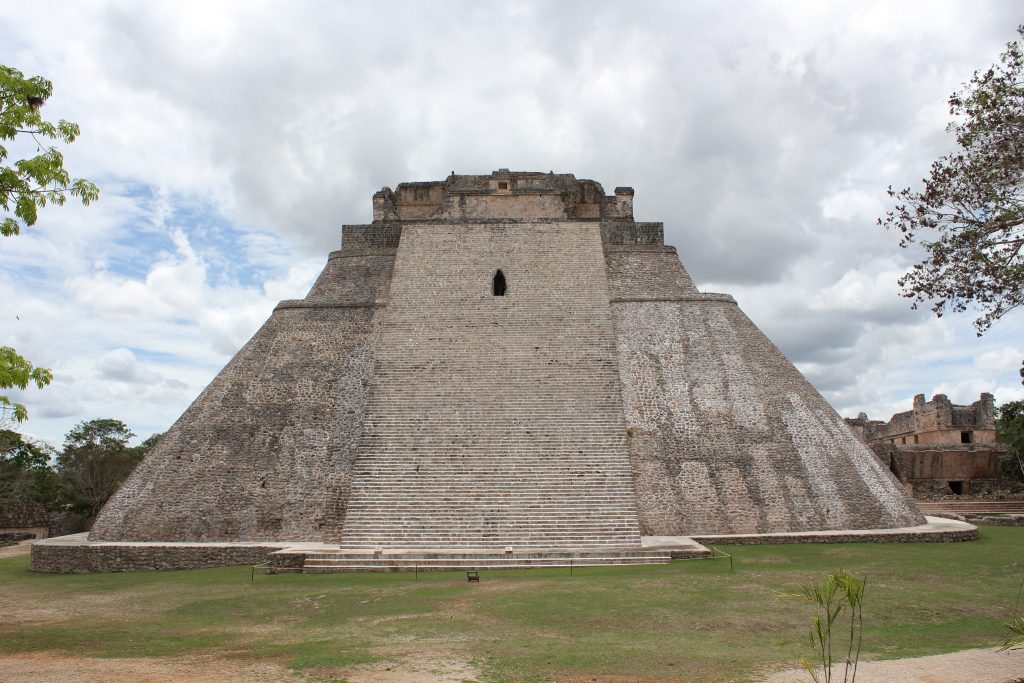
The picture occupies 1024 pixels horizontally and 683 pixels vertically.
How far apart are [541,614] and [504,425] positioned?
593 centimetres

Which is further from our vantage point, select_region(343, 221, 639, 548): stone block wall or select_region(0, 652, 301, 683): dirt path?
select_region(343, 221, 639, 548): stone block wall

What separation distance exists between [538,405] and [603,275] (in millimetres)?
4535

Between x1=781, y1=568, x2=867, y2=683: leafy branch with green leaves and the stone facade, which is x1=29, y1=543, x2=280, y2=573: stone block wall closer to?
x1=781, y1=568, x2=867, y2=683: leafy branch with green leaves

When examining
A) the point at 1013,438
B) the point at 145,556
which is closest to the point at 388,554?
the point at 145,556

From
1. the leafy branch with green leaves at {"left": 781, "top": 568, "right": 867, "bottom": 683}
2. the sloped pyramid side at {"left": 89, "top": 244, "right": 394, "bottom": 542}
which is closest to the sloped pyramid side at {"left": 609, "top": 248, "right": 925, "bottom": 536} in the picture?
the leafy branch with green leaves at {"left": 781, "top": 568, "right": 867, "bottom": 683}

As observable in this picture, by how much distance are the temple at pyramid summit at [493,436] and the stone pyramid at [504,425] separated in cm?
4

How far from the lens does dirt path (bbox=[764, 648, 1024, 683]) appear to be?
4.96 metres

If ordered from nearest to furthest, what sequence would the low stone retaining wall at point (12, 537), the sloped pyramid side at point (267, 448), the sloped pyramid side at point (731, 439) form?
the sloped pyramid side at point (267, 448)
the sloped pyramid side at point (731, 439)
the low stone retaining wall at point (12, 537)

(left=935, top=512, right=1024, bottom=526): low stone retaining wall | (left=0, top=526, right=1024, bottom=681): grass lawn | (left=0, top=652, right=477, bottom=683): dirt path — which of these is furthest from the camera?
(left=935, top=512, right=1024, bottom=526): low stone retaining wall

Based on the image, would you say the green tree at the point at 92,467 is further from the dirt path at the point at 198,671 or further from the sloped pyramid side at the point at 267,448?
the dirt path at the point at 198,671

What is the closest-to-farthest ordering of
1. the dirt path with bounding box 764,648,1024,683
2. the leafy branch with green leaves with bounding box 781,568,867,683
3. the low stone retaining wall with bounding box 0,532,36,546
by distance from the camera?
the leafy branch with green leaves with bounding box 781,568,867,683 → the dirt path with bounding box 764,648,1024,683 → the low stone retaining wall with bounding box 0,532,36,546

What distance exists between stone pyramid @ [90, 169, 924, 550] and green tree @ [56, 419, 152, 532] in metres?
13.4

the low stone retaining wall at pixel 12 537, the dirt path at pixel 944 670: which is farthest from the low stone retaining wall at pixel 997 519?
the low stone retaining wall at pixel 12 537

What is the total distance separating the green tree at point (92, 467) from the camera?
2525 cm
